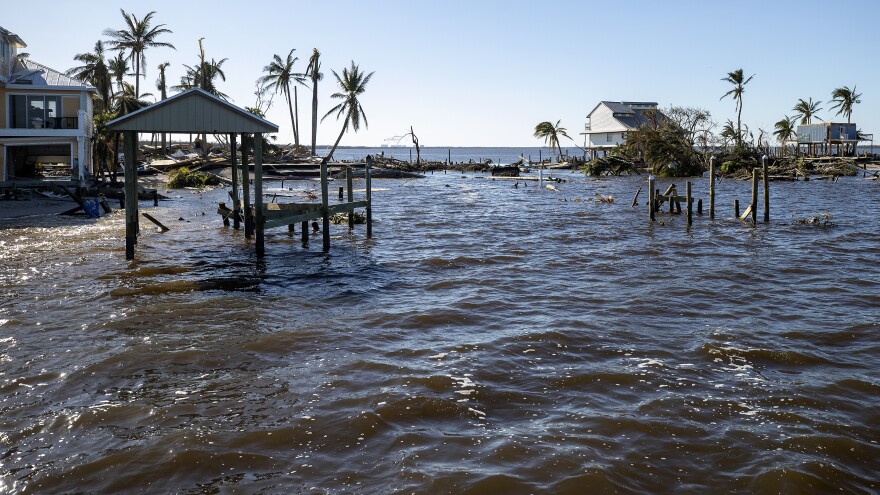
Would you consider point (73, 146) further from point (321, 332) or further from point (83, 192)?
point (321, 332)

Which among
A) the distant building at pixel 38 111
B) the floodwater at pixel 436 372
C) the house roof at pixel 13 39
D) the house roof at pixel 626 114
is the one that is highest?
the house roof at pixel 626 114

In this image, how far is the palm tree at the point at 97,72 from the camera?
47.2m

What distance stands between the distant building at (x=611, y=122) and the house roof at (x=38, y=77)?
2453 inches

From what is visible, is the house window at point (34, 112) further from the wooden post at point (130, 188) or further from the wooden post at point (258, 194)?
the wooden post at point (258, 194)

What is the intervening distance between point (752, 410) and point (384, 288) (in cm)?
850

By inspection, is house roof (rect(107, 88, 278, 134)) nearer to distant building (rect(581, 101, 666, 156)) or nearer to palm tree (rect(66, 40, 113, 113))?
palm tree (rect(66, 40, 113, 113))

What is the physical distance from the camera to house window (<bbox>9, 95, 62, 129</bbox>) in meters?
33.4

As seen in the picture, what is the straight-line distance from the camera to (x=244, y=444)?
6.92 meters

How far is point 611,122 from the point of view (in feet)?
286

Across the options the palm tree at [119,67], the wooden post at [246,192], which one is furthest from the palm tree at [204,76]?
the wooden post at [246,192]

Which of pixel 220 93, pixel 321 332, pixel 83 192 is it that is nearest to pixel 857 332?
pixel 321 332

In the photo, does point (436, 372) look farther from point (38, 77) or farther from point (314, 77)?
point (314, 77)

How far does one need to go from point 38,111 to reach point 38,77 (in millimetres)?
2109

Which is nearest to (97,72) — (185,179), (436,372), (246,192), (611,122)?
(185,179)
